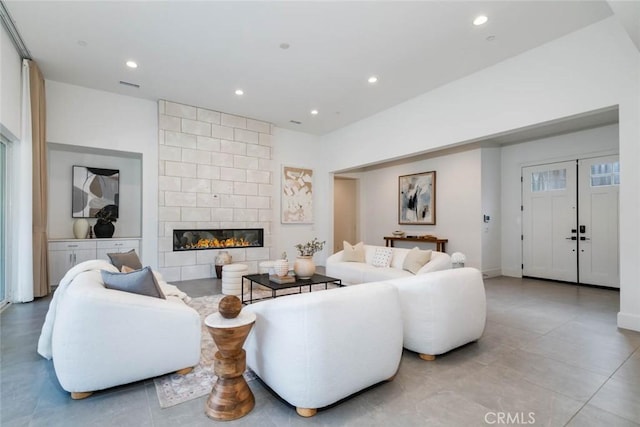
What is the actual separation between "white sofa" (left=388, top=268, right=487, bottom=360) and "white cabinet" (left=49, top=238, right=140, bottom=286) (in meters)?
5.27

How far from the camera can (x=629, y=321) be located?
10.9ft

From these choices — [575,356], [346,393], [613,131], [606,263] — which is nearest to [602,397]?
[575,356]

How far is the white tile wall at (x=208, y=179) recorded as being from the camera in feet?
19.4

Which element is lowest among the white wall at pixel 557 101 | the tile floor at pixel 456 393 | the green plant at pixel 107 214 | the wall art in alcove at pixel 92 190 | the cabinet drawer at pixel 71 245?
the tile floor at pixel 456 393

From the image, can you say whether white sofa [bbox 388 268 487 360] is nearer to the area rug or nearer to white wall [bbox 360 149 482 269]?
the area rug

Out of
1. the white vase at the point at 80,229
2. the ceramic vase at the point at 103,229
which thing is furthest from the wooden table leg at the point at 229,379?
the white vase at the point at 80,229

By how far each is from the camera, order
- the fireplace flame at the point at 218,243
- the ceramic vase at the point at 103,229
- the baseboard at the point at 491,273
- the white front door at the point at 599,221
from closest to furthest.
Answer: the white front door at the point at 599,221 → the ceramic vase at the point at 103,229 → the fireplace flame at the point at 218,243 → the baseboard at the point at 491,273

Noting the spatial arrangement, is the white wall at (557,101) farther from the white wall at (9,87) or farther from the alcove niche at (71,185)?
the white wall at (9,87)

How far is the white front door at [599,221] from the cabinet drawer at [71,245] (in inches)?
347

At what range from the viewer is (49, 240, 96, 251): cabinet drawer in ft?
16.8

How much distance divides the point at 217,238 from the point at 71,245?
2.41 m

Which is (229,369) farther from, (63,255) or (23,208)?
(63,255)

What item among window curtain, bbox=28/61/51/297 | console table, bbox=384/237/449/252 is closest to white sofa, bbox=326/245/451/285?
console table, bbox=384/237/449/252

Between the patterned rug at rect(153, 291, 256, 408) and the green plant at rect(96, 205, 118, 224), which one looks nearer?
the patterned rug at rect(153, 291, 256, 408)
